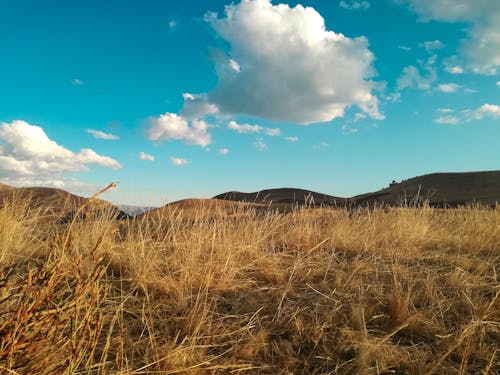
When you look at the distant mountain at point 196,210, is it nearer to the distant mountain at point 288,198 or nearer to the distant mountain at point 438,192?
the distant mountain at point 288,198

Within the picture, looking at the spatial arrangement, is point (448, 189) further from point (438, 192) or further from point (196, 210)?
point (196, 210)

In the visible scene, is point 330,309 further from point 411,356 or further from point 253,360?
point 253,360

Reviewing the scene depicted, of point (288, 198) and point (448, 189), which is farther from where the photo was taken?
point (448, 189)

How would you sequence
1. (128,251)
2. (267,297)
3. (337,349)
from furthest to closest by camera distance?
(128,251), (267,297), (337,349)

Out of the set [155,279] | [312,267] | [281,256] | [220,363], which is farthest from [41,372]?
[281,256]

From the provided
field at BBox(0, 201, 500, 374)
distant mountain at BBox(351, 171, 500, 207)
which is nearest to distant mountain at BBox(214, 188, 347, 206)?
distant mountain at BBox(351, 171, 500, 207)

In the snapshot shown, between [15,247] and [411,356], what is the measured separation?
3.89m

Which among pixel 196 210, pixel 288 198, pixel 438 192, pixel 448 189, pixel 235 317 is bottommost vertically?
pixel 235 317

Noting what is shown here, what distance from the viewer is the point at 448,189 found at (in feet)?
Answer: 81.6

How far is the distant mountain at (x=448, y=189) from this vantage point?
21781 millimetres

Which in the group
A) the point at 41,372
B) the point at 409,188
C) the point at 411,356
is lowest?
the point at 411,356

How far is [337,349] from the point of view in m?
2.13

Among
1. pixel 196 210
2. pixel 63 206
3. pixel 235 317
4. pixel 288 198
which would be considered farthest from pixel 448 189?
pixel 235 317

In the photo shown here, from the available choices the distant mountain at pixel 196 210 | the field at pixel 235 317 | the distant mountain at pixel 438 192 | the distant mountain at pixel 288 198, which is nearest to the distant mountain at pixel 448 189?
the distant mountain at pixel 438 192
